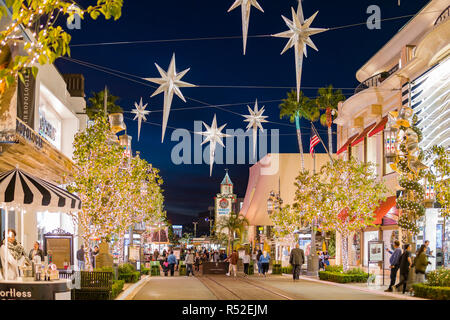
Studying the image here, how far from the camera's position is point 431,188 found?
25.3m

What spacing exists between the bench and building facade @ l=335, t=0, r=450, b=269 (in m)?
11.6

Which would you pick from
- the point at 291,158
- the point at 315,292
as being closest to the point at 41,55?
the point at 315,292

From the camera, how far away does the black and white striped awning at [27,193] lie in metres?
12.4

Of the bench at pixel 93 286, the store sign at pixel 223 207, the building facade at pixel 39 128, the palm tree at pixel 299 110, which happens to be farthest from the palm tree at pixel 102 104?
the store sign at pixel 223 207

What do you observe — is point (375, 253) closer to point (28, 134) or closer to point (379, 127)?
point (28, 134)

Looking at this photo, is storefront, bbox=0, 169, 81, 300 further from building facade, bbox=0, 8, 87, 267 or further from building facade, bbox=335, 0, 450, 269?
building facade, bbox=335, 0, 450, 269

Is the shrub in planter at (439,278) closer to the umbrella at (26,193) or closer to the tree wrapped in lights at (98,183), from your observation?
the tree wrapped in lights at (98,183)

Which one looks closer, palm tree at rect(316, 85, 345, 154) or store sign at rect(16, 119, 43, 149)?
store sign at rect(16, 119, 43, 149)

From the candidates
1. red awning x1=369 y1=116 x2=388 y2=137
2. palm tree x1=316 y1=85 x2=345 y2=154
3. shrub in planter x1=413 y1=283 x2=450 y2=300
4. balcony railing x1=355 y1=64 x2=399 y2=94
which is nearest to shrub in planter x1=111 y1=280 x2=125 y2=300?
shrub in planter x1=413 y1=283 x2=450 y2=300

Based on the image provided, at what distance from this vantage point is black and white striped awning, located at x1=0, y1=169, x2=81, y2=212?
40.8ft

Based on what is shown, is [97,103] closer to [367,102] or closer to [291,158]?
[367,102]

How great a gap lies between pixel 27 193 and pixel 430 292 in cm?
1295
